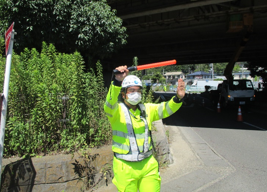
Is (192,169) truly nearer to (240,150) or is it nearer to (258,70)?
(240,150)

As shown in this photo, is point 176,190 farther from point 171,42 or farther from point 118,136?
point 171,42

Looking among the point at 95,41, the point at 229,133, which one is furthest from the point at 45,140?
the point at 229,133

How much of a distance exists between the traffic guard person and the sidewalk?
1.54m

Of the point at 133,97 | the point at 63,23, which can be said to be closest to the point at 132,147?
the point at 133,97

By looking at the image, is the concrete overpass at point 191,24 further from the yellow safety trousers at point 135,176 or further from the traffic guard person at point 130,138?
the yellow safety trousers at point 135,176

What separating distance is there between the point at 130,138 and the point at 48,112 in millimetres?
1969

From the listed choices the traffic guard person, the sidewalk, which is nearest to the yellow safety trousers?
the traffic guard person

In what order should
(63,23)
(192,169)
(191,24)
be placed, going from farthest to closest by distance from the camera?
(191,24) < (63,23) < (192,169)

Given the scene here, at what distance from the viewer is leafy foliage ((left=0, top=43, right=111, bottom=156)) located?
3.93 meters

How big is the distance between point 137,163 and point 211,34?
15.0 m

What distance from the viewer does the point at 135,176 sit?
2574 mm

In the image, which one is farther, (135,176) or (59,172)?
(59,172)

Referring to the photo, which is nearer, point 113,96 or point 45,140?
point 113,96

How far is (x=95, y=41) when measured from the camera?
8.79 m
